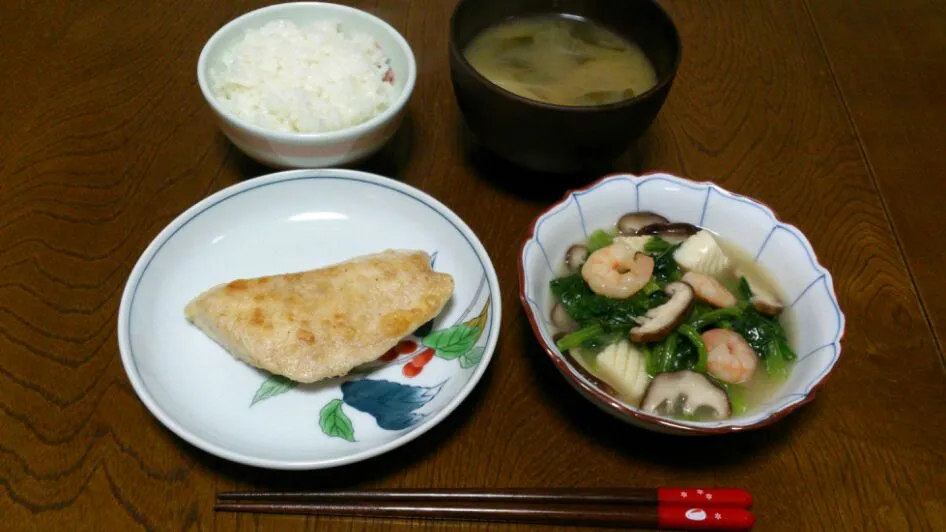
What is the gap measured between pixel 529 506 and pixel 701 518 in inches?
13.8

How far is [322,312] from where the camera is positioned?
166 cm

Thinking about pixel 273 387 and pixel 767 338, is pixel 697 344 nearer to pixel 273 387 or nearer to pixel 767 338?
pixel 767 338

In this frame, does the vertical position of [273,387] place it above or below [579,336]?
below

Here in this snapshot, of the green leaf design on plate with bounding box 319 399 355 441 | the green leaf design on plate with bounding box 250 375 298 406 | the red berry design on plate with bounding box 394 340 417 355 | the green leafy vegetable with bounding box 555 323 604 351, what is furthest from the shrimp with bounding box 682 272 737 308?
the green leaf design on plate with bounding box 250 375 298 406

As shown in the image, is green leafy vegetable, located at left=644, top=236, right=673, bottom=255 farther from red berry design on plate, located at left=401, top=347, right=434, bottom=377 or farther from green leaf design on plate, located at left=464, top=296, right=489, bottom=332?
red berry design on plate, located at left=401, top=347, right=434, bottom=377

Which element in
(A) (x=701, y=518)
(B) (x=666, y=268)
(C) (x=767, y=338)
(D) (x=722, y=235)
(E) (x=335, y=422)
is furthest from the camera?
(D) (x=722, y=235)

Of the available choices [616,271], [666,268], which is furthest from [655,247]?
[616,271]

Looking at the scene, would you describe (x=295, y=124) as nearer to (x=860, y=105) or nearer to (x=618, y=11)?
(x=618, y=11)

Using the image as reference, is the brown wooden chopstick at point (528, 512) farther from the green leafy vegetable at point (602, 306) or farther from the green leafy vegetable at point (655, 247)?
the green leafy vegetable at point (655, 247)

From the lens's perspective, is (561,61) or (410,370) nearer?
(410,370)

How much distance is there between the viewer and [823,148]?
240cm

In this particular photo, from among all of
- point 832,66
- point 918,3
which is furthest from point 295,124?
point 918,3

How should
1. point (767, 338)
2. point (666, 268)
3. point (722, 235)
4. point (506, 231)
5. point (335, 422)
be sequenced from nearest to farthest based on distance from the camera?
point (335, 422) < point (767, 338) < point (666, 268) < point (722, 235) < point (506, 231)

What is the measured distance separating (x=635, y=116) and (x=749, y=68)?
3.72 feet
